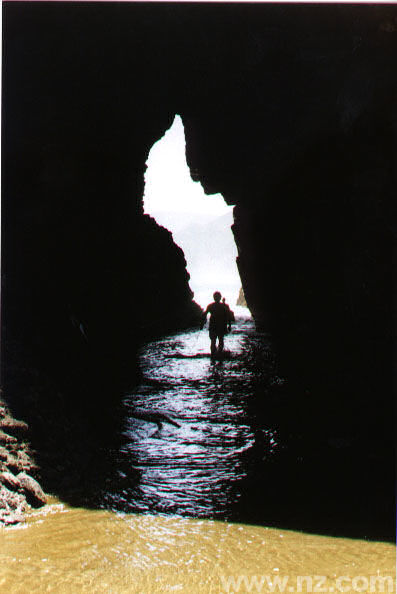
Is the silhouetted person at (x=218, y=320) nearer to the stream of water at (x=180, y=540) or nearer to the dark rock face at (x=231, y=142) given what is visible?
the dark rock face at (x=231, y=142)

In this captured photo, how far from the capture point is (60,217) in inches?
422

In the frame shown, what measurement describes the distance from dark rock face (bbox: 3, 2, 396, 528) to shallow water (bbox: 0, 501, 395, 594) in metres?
2.00

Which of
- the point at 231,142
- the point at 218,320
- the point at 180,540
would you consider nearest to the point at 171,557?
the point at 180,540

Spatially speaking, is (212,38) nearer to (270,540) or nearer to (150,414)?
(150,414)

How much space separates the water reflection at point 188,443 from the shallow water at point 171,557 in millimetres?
358

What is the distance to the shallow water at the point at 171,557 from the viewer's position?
101 inches

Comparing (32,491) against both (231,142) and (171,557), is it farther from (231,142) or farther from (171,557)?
(231,142)

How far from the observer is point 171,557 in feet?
9.18

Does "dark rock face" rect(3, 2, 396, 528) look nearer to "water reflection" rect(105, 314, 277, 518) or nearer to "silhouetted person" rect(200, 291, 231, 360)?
"water reflection" rect(105, 314, 277, 518)

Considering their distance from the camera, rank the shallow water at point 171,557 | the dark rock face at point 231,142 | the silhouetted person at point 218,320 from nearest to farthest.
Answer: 1. the shallow water at point 171,557
2. the dark rock face at point 231,142
3. the silhouetted person at point 218,320

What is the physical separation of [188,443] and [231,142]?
13255mm

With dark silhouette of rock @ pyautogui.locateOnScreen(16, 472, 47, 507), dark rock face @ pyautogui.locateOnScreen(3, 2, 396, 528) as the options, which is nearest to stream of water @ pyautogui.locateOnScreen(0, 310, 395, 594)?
dark silhouette of rock @ pyautogui.locateOnScreen(16, 472, 47, 507)

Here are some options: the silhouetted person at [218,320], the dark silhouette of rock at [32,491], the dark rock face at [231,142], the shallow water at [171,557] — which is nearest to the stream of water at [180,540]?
the shallow water at [171,557]

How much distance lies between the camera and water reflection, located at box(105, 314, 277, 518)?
12.0 feet
